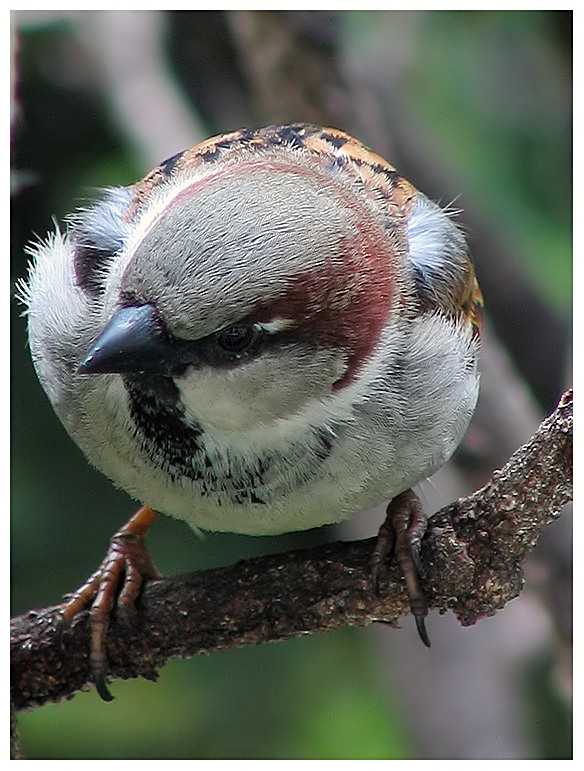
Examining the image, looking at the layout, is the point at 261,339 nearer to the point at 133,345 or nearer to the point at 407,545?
the point at 133,345

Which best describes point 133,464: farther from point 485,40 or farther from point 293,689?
point 485,40

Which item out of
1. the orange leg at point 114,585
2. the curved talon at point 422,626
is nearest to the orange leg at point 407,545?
the curved talon at point 422,626

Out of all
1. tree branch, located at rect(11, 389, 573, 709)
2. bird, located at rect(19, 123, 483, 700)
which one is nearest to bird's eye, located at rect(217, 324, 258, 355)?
bird, located at rect(19, 123, 483, 700)

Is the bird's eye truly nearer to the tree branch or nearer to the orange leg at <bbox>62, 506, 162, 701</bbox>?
the tree branch

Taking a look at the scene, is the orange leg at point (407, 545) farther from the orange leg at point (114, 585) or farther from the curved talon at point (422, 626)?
the orange leg at point (114, 585)

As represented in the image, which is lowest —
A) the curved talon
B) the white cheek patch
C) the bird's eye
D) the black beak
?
the curved talon

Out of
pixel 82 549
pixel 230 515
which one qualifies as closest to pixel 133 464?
pixel 230 515
